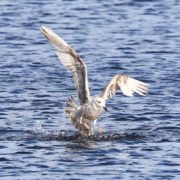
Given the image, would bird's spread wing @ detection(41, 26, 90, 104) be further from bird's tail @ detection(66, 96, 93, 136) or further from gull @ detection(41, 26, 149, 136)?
bird's tail @ detection(66, 96, 93, 136)

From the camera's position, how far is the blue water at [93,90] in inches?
436

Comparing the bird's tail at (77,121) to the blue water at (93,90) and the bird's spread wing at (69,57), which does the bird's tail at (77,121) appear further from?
the bird's spread wing at (69,57)

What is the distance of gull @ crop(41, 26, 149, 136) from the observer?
1227cm

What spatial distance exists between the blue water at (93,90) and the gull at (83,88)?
319 mm

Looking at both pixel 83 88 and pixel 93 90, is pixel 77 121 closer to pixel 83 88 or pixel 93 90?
pixel 83 88

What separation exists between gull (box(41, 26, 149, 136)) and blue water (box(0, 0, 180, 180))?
1.05ft

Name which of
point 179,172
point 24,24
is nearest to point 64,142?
point 179,172

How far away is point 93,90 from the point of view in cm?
1603

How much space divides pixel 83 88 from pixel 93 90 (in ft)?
11.7

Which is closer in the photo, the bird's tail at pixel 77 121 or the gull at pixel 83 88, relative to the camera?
the gull at pixel 83 88

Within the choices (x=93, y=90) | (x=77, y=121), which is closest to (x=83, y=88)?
(x=77, y=121)

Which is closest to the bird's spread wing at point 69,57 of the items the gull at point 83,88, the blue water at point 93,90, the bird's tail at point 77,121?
the gull at point 83,88

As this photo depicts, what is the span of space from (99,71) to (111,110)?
342cm

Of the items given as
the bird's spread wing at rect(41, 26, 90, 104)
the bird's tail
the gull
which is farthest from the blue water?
the bird's spread wing at rect(41, 26, 90, 104)
